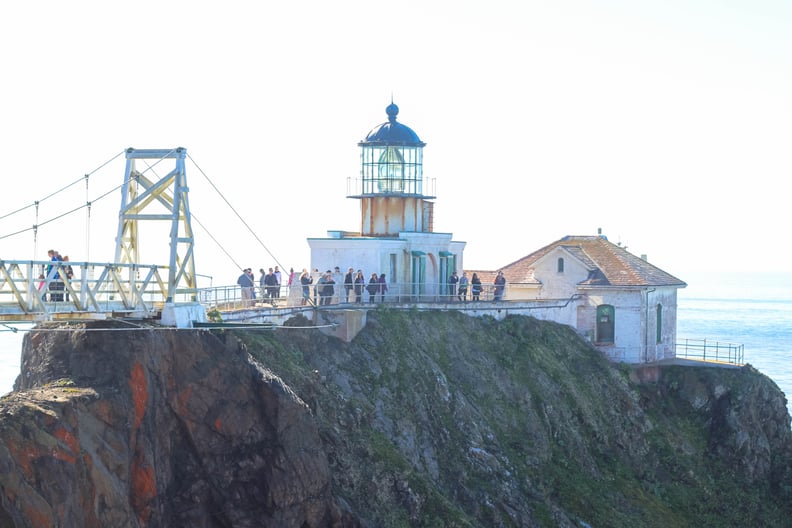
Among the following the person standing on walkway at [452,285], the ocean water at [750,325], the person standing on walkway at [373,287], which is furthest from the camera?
the ocean water at [750,325]

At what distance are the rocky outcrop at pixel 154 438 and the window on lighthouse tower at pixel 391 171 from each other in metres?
17.4

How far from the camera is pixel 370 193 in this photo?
42781mm

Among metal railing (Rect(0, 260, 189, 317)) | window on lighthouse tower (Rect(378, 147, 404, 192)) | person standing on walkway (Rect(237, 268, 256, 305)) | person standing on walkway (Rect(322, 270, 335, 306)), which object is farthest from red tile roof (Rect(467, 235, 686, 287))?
metal railing (Rect(0, 260, 189, 317))

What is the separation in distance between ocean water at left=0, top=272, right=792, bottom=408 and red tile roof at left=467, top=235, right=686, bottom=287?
11.6 metres

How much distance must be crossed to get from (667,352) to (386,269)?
1256cm

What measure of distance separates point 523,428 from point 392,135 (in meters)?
12.2

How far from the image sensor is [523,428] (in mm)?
35938

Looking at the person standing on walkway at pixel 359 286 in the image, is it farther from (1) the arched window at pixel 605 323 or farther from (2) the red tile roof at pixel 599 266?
(1) the arched window at pixel 605 323

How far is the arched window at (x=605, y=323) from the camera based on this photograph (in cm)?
4481

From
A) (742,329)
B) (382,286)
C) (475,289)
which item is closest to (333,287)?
(382,286)

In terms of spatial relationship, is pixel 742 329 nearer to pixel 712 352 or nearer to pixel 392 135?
pixel 712 352

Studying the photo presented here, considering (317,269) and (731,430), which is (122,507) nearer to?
(317,269)

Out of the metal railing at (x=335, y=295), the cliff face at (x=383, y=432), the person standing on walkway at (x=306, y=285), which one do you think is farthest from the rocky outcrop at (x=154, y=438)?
the person standing on walkway at (x=306, y=285)

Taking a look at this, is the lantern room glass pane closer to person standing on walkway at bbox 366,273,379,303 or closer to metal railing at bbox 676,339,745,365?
person standing on walkway at bbox 366,273,379,303
